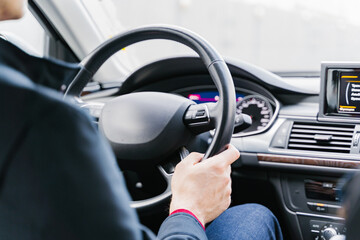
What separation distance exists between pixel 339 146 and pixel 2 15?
3.61 feet

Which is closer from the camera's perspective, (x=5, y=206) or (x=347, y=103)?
(x=5, y=206)

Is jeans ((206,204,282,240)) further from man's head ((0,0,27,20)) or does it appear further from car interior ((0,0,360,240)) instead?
man's head ((0,0,27,20))

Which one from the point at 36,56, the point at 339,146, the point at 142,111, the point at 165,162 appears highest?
the point at 36,56

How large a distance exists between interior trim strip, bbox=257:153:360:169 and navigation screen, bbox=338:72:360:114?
17 centimetres

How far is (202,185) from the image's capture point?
2.58 feet

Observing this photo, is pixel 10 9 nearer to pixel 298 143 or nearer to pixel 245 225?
pixel 245 225

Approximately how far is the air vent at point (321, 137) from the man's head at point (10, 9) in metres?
1.06

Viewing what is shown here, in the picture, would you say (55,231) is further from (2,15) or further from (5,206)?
(2,15)

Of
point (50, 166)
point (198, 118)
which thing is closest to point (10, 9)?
point (50, 166)

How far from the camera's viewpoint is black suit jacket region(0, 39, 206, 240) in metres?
0.46

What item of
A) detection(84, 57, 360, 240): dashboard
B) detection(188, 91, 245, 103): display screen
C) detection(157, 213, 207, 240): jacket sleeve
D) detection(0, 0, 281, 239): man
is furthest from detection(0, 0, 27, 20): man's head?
detection(188, 91, 245, 103): display screen

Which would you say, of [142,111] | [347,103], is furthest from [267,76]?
[142,111]

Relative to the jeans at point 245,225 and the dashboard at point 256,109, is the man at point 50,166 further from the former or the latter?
the dashboard at point 256,109

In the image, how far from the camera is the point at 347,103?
1374 mm
